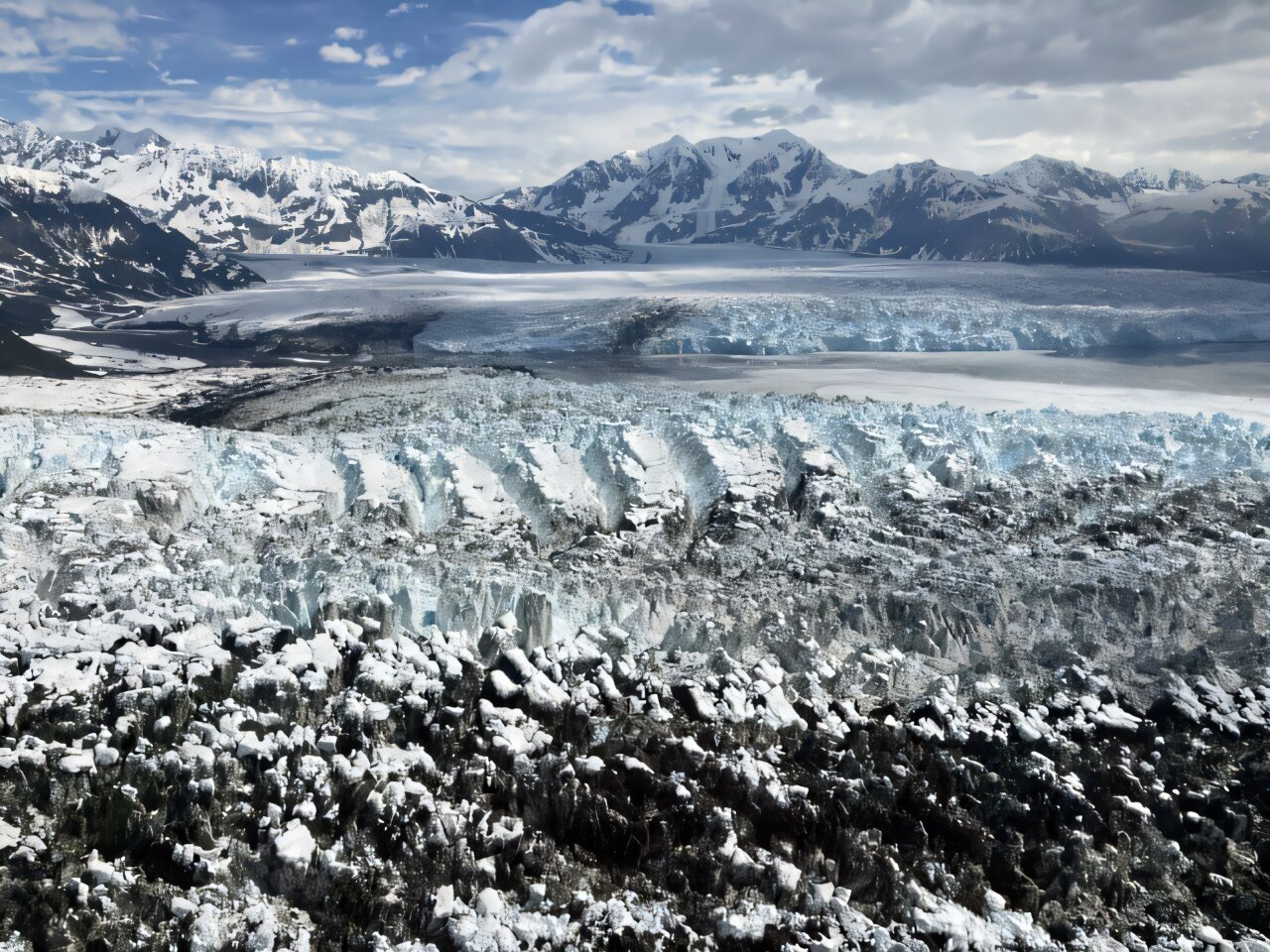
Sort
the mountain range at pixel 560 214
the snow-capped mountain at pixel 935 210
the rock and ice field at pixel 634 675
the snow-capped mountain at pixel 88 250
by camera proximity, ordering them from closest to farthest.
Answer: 1. the rock and ice field at pixel 634 675
2. the snow-capped mountain at pixel 88 250
3. the mountain range at pixel 560 214
4. the snow-capped mountain at pixel 935 210

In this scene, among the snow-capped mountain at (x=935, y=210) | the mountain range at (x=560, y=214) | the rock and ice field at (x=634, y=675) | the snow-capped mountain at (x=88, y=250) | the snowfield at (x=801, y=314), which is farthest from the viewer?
the snow-capped mountain at (x=935, y=210)

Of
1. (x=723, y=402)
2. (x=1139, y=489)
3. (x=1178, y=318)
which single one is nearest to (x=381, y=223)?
(x=1178, y=318)

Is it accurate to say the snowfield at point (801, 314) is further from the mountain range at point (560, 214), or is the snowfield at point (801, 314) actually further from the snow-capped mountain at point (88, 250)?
the mountain range at point (560, 214)

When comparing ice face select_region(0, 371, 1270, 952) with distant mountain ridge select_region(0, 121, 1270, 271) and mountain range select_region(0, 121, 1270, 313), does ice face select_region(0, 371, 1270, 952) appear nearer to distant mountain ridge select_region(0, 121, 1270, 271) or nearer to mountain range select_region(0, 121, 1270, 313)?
Answer: mountain range select_region(0, 121, 1270, 313)

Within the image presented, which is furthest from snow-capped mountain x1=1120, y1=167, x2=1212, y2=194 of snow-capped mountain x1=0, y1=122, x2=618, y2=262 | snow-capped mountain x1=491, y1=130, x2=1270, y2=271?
snow-capped mountain x1=0, y1=122, x2=618, y2=262

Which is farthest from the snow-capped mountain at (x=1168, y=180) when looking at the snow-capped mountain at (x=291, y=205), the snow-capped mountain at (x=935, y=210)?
the snow-capped mountain at (x=291, y=205)

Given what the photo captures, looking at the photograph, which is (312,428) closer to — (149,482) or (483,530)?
(149,482)
